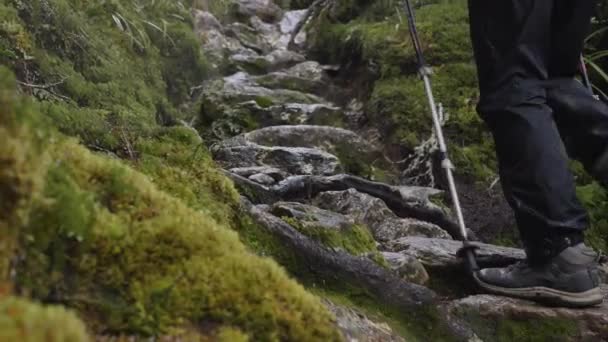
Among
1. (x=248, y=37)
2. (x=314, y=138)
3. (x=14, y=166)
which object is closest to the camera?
(x=14, y=166)

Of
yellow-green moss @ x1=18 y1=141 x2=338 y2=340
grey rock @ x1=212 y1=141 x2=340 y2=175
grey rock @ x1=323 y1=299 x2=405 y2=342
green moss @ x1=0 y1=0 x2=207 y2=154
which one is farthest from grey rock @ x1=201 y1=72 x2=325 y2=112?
yellow-green moss @ x1=18 y1=141 x2=338 y2=340

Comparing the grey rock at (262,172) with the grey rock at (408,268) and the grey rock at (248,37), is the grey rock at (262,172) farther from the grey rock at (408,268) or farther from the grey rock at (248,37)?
the grey rock at (248,37)

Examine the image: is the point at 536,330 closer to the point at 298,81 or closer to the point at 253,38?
the point at 298,81

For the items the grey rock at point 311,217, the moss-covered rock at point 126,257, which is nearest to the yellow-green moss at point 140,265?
the moss-covered rock at point 126,257

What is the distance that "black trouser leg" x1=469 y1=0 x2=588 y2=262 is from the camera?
299 cm

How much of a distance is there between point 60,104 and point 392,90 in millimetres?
5237

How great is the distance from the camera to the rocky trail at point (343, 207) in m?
2.96

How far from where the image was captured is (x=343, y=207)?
5.00 meters

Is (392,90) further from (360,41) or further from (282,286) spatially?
(282,286)

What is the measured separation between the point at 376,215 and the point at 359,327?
→ 9.05 ft

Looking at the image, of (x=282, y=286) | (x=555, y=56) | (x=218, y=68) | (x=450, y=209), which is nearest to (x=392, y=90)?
(x=450, y=209)

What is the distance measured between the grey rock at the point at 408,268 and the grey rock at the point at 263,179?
6.02ft

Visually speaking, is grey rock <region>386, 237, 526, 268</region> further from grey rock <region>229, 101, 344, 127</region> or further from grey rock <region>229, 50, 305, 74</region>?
grey rock <region>229, 50, 305, 74</region>

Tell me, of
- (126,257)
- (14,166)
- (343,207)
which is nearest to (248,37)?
(343,207)
